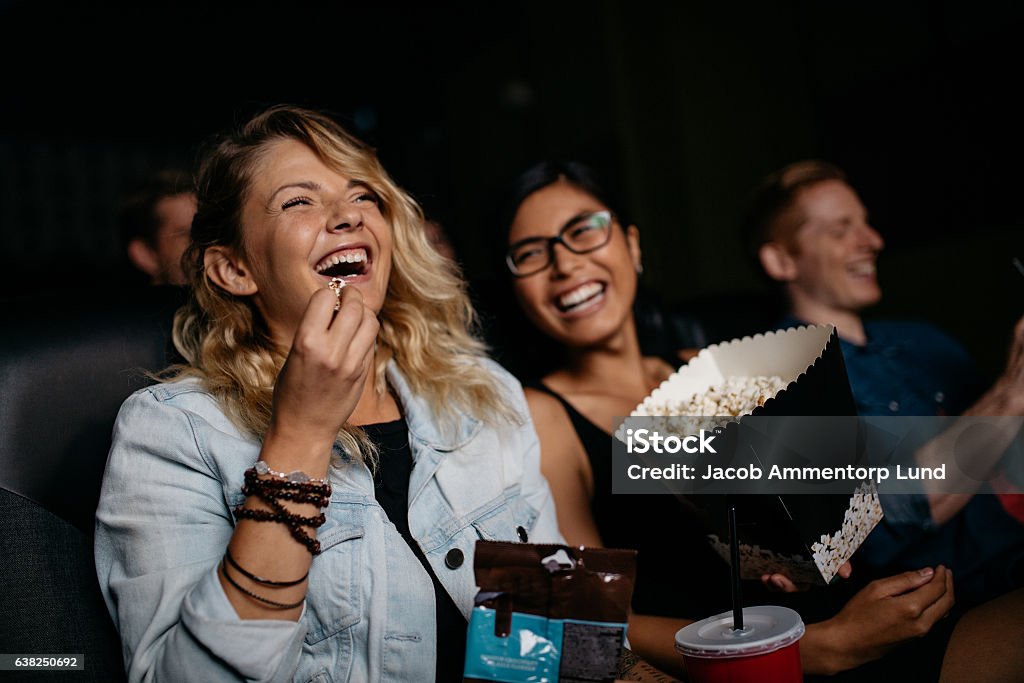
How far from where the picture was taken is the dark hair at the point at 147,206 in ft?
6.58

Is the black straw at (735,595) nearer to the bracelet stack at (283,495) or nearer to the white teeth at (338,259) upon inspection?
the bracelet stack at (283,495)

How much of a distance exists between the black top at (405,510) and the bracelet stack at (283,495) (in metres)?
0.27

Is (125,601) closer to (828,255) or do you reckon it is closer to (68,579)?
(68,579)

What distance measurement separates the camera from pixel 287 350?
143 cm

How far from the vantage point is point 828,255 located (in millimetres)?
2195

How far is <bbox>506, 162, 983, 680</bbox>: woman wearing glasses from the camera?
132 cm

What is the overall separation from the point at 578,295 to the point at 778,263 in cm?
73

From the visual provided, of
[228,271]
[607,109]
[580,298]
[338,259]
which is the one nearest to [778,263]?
[580,298]

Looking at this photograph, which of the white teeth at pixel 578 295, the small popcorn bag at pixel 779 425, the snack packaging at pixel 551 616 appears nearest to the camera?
the snack packaging at pixel 551 616

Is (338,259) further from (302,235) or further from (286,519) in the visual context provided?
(286,519)

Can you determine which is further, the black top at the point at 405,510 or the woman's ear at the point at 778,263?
the woman's ear at the point at 778,263

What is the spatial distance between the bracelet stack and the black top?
0.27 m

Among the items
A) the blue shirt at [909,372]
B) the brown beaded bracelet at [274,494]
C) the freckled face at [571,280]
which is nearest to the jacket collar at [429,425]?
the brown beaded bracelet at [274,494]

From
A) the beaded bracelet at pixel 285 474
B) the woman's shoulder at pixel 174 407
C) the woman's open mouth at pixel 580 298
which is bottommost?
the beaded bracelet at pixel 285 474
